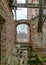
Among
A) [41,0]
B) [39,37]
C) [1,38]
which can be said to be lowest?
[39,37]

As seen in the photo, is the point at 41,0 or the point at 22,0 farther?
the point at 22,0

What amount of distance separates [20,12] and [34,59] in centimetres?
896

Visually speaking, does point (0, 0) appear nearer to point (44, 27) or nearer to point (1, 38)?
point (1, 38)

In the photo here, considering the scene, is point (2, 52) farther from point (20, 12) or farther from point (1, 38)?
point (20, 12)

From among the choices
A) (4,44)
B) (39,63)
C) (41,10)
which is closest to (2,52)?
(4,44)

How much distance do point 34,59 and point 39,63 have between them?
0.28 meters

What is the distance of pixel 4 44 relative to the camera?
3.98 m

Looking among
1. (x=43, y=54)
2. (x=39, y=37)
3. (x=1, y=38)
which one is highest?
(x=1, y=38)

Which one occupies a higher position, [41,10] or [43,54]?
[41,10]

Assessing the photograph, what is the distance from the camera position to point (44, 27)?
7.91 meters

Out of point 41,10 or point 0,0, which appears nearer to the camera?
point 0,0

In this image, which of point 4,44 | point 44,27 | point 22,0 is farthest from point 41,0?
point 22,0

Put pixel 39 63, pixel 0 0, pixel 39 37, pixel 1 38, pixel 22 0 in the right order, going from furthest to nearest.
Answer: pixel 22 0
pixel 39 37
pixel 39 63
pixel 1 38
pixel 0 0

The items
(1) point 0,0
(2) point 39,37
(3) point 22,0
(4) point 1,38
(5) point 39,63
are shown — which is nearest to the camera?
(1) point 0,0
